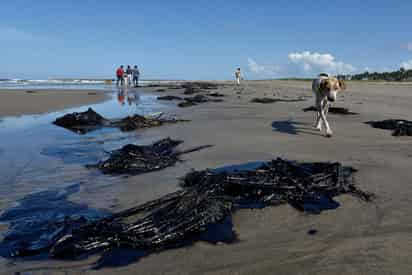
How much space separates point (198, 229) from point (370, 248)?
1264 millimetres

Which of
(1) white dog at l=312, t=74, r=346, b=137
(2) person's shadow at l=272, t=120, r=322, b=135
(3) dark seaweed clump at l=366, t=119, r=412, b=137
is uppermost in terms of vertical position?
(1) white dog at l=312, t=74, r=346, b=137

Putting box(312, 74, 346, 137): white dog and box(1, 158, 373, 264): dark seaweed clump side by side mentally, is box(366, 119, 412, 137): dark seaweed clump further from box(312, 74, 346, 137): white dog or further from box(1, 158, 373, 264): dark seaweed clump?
box(1, 158, 373, 264): dark seaweed clump

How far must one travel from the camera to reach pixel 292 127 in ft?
26.6

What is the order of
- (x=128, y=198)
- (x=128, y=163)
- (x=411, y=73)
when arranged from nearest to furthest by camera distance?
1. (x=128, y=198)
2. (x=128, y=163)
3. (x=411, y=73)

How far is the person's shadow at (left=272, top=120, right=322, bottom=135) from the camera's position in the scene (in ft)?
24.4

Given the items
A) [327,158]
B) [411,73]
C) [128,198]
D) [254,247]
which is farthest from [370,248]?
[411,73]

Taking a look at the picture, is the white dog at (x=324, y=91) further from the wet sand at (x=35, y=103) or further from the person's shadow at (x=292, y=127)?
the wet sand at (x=35, y=103)

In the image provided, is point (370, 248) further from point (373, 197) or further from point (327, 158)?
point (327, 158)

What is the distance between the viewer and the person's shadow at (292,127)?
24.4ft

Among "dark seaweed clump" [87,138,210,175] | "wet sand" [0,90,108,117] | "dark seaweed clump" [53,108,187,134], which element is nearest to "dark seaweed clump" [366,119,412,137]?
"dark seaweed clump" [87,138,210,175]

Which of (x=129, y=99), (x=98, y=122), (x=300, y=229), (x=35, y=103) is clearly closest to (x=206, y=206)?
(x=300, y=229)

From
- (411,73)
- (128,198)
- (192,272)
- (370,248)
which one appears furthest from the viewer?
(411,73)

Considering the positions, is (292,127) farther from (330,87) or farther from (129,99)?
(129,99)

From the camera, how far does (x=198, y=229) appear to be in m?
2.77
